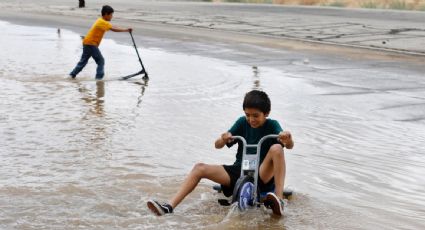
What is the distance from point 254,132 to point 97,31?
9.21 metres

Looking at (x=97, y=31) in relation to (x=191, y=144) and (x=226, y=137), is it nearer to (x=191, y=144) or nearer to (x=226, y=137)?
(x=191, y=144)

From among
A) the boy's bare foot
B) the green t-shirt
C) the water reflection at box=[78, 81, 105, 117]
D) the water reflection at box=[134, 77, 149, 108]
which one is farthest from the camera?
the water reflection at box=[134, 77, 149, 108]

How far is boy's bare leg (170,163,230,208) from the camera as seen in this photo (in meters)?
6.36

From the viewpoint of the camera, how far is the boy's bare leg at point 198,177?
20.9 feet

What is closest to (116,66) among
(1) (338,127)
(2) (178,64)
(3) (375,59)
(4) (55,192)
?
(2) (178,64)

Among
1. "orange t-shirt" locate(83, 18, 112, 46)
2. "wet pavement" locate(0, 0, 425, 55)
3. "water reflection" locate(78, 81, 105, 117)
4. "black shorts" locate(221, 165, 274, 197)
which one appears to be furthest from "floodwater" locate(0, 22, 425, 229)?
"wet pavement" locate(0, 0, 425, 55)

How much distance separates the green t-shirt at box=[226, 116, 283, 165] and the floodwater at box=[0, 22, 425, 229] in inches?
20.6

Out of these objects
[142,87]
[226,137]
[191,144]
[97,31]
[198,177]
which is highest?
[226,137]

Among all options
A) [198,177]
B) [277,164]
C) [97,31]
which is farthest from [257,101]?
[97,31]

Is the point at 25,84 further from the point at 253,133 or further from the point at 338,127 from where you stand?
the point at 253,133

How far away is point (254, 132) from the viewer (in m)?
6.55

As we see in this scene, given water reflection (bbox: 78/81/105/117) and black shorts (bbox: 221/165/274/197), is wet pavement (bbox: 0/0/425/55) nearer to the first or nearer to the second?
water reflection (bbox: 78/81/105/117)

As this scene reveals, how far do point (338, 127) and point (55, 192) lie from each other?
4.42 m

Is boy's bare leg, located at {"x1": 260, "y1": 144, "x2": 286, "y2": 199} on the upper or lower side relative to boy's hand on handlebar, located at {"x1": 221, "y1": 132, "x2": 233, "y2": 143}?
lower
